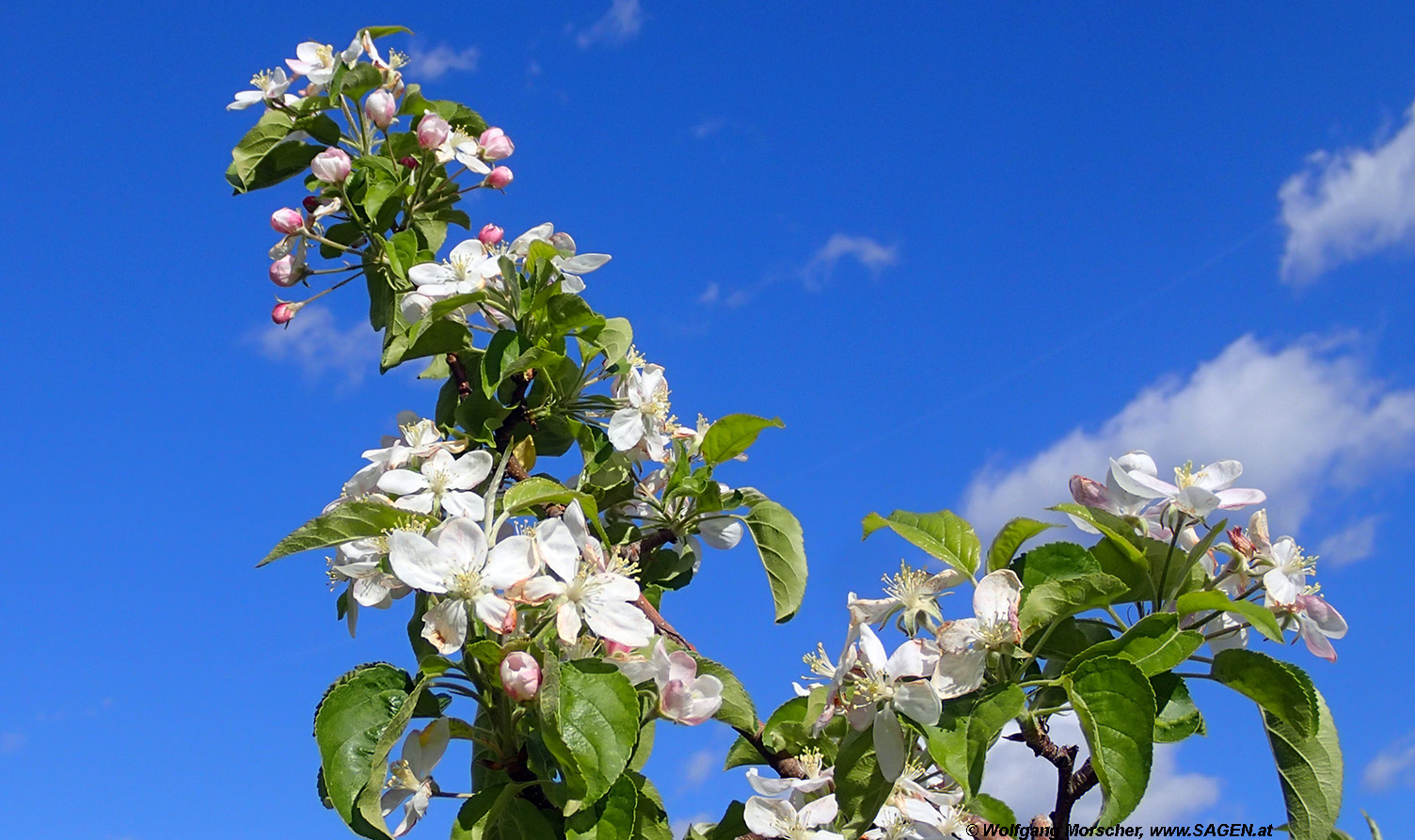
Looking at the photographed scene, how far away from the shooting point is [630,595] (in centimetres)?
177

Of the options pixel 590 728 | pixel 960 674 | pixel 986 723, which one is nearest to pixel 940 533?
pixel 960 674

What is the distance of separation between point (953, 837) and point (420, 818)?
0.84 m

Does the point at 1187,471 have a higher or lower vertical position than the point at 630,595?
higher

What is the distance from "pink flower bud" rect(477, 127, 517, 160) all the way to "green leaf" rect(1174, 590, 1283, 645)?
6.41 ft

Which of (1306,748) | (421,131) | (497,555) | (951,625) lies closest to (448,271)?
(421,131)

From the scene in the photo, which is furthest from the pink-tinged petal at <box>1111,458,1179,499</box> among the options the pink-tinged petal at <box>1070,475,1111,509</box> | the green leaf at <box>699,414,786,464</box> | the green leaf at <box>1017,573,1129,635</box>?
the green leaf at <box>699,414,786,464</box>

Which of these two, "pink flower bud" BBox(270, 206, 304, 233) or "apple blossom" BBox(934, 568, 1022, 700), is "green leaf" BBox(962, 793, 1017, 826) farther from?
"pink flower bud" BBox(270, 206, 304, 233)

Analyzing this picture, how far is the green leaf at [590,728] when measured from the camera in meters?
1.61

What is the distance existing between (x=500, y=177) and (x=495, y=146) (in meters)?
0.08

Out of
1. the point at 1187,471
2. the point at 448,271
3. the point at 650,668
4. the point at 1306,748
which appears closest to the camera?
the point at 1306,748

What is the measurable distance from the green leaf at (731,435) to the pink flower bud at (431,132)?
0.93m

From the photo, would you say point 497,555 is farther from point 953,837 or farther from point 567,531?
point 953,837

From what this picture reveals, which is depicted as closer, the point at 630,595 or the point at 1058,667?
the point at 1058,667

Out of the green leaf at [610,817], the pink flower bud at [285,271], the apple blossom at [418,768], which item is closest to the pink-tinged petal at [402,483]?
the apple blossom at [418,768]
